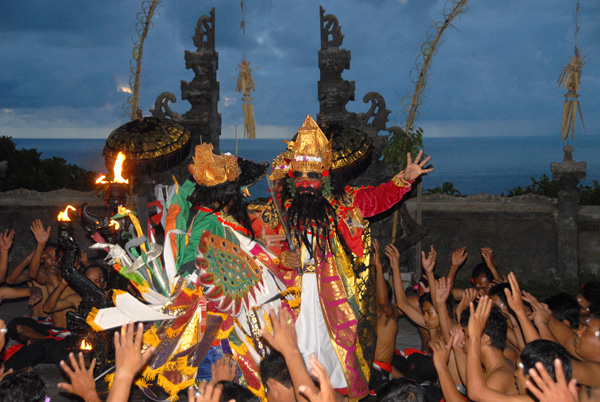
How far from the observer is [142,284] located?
4.89m

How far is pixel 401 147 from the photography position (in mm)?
8547

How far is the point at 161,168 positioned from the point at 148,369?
432 centimetres

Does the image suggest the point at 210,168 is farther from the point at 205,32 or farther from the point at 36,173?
the point at 36,173

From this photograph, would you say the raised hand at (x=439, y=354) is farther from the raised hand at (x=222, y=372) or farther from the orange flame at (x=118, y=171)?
the orange flame at (x=118, y=171)

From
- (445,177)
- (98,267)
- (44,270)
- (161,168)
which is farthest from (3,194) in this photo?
(445,177)

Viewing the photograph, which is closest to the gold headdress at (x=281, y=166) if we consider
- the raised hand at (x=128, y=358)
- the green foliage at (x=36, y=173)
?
the raised hand at (x=128, y=358)

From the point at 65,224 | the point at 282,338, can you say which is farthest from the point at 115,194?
the point at 282,338

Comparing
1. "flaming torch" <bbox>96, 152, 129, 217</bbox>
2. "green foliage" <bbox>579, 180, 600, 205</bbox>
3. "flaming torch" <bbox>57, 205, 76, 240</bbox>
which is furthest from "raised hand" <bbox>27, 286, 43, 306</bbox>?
"green foliage" <bbox>579, 180, 600, 205</bbox>

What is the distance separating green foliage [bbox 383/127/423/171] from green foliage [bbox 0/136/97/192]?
256 inches

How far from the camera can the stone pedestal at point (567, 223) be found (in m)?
8.61

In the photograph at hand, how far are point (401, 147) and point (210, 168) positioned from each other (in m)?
4.24

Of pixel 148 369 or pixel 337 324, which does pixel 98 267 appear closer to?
pixel 148 369

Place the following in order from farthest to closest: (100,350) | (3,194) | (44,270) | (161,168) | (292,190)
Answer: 1. (3,194)
2. (161,168)
3. (44,270)
4. (100,350)
5. (292,190)

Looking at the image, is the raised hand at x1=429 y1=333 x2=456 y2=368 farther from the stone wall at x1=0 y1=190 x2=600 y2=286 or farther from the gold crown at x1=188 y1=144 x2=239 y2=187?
the stone wall at x1=0 y1=190 x2=600 y2=286
